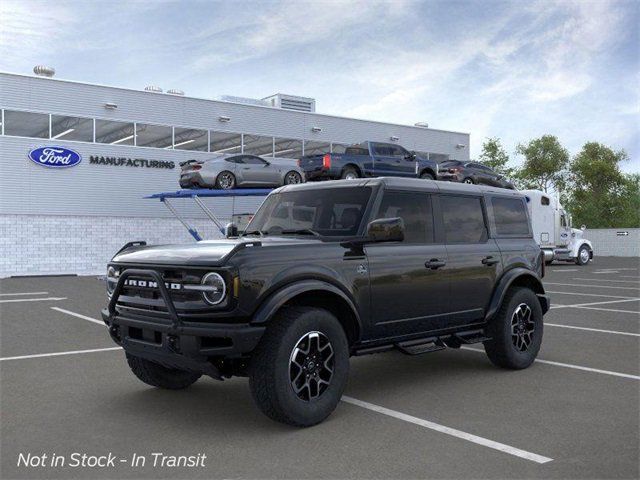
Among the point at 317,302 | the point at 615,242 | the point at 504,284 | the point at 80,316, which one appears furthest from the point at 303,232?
the point at 615,242

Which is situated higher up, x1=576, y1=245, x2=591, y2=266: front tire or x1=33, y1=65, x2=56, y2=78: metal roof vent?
x1=33, y1=65, x2=56, y2=78: metal roof vent

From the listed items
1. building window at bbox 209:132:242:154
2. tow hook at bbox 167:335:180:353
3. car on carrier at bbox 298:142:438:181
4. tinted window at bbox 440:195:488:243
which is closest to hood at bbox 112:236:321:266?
tow hook at bbox 167:335:180:353

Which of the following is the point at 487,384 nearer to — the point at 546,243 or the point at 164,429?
the point at 164,429

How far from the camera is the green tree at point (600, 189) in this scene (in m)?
70.2

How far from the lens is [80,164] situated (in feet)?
88.5

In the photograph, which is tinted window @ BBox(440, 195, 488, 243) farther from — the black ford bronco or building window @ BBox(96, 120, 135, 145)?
building window @ BBox(96, 120, 135, 145)

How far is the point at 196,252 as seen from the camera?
4.87 meters

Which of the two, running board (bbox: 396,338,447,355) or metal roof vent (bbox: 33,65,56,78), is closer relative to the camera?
running board (bbox: 396,338,447,355)

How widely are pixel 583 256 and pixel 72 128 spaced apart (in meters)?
24.5

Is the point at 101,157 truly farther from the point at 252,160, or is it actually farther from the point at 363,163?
the point at 363,163

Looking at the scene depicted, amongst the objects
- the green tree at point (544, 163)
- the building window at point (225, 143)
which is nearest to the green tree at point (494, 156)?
the green tree at point (544, 163)

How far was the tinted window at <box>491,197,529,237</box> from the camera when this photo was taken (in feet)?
23.6

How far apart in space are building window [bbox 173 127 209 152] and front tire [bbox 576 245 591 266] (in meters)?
18.8

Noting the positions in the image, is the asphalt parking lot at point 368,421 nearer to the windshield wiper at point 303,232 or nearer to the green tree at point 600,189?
the windshield wiper at point 303,232
